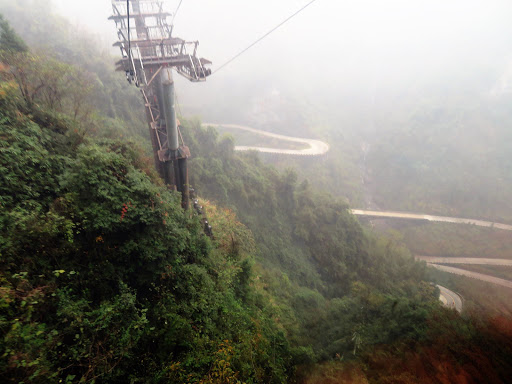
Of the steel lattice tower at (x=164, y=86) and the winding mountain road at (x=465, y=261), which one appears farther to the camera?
the winding mountain road at (x=465, y=261)

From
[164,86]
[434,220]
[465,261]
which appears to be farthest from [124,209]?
[434,220]

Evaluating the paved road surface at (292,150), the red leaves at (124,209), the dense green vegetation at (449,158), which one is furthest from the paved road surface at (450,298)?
the red leaves at (124,209)

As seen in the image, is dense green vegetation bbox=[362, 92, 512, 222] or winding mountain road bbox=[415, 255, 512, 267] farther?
dense green vegetation bbox=[362, 92, 512, 222]

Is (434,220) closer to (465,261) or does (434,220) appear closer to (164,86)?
(465,261)

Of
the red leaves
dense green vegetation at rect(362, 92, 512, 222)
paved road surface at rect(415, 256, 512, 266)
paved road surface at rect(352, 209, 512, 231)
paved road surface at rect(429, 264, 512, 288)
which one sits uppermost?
the red leaves

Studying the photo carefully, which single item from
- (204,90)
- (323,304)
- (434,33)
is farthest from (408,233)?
(434,33)

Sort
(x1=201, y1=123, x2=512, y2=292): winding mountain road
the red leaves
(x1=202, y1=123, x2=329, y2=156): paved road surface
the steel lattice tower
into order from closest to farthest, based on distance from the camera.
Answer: the red leaves → the steel lattice tower → (x1=201, y1=123, x2=512, y2=292): winding mountain road → (x1=202, y1=123, x2=329, y2=156): paved road surface

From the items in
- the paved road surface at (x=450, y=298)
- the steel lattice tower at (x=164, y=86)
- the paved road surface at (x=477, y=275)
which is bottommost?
the paved road surface at (x=477, y=275)

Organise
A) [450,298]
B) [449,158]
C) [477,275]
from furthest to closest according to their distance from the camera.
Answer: [449,158]
[477,275]
[450,298]

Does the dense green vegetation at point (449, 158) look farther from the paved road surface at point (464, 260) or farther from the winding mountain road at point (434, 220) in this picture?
the paved road surface at point (464, 260)

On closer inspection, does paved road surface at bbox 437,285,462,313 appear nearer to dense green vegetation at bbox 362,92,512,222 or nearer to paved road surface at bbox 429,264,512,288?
paved road surface at bbox 429,264,512,288

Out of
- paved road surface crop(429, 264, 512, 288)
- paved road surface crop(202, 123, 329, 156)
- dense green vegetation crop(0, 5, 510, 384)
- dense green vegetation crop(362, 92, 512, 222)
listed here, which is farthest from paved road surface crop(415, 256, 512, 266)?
dense green vegetation crop(0, 5, 510, 384)

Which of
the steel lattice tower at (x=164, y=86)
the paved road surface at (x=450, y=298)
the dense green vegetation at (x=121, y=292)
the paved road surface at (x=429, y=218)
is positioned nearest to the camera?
the dense green vegetation at (x=121, y=292)

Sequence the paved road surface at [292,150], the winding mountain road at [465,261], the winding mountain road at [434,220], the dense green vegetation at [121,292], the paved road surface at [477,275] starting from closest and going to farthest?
the dense green vegetation at [121,292]
the winding mountain road at [434,220]
the paved road surface at [477,275]
the winding mountain road at [465,261]
the paved road surface at [292,150]
